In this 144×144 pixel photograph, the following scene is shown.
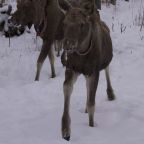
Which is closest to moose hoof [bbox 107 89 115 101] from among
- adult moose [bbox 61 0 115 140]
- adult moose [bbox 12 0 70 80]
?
adult moose [bbox 61 0 115 140]

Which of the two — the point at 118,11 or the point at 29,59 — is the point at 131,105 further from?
the point at 118,11

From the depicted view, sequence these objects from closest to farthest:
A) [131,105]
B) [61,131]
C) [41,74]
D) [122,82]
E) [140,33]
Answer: [61,131], [131,105], [122,82], [41,74], [140,33]

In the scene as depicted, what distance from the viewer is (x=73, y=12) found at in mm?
5125

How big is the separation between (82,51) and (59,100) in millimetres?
1787

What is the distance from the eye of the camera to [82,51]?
17.8 feet

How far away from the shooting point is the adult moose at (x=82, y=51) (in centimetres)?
511

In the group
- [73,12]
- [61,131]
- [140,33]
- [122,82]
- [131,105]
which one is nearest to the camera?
[73,12]

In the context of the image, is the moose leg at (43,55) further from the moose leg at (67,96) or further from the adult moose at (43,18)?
the moose leg at (67,96)

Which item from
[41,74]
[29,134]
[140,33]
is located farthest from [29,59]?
[29,134]

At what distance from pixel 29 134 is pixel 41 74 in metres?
3.03

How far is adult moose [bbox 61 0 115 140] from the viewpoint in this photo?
16.8 feet

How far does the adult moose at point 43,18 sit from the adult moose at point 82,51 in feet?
7.01

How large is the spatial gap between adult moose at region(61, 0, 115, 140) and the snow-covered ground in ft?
1.07

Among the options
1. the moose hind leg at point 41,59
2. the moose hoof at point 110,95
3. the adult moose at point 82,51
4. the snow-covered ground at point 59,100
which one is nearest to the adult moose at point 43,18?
the moose hind leg at point 41,59
